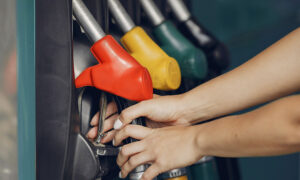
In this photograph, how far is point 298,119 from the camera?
418 millimetres

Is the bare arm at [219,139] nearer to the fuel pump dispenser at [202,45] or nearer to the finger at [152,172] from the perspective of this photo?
the finger at [152,172]

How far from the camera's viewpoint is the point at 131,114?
21.2 inches

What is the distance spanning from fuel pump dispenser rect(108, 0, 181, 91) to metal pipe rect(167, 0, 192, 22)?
0.18m

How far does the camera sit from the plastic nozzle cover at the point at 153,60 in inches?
22.9

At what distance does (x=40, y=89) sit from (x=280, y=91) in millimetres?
397

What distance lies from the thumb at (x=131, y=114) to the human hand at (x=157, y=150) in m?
0.01

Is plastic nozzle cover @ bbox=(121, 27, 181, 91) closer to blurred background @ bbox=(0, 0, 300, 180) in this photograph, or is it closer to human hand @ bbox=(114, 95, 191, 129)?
human hand @ bbox=(114, 95, 191, 129)

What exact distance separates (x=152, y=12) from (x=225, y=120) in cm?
29

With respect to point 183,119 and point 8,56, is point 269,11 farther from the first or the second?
point 8,56

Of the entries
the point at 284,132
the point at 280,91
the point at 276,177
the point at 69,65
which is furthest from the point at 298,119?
the point at 276,177

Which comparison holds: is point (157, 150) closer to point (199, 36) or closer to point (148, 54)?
point (148, 54)

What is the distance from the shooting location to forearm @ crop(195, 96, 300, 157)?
1.40 feet

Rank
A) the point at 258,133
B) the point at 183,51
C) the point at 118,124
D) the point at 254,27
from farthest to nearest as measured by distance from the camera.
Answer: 1. the point at 254,27
2. the point at 183,51
3. the point at 118,124
4. the point at 258,133

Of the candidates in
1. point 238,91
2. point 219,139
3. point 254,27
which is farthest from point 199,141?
point 254,27
